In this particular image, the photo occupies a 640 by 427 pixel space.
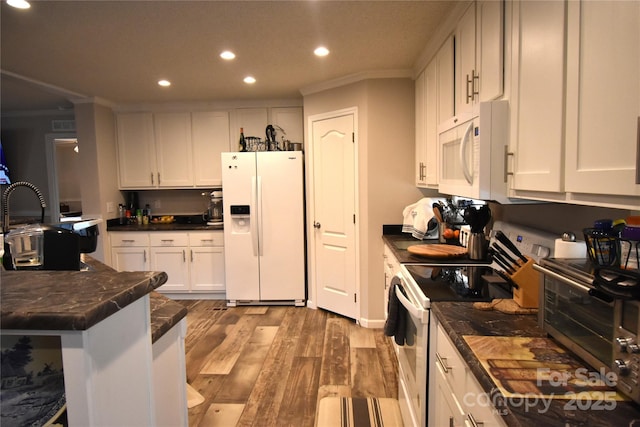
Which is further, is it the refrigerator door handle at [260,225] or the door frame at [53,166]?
the door frame at [53,166]

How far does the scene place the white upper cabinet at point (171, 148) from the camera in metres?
4.43

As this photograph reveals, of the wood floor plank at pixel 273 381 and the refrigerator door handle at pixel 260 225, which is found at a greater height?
the refrigerator door handle at pixel 260 225

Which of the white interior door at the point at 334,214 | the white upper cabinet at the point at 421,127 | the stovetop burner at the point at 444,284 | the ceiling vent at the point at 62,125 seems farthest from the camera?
the ceiling vent at the point at 62,125

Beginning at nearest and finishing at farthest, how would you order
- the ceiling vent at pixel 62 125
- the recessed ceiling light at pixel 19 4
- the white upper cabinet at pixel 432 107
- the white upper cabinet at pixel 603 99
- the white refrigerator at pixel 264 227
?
the white upper cabinet at pixel 603 99, the recessed ceiling light at pixel 19 4, the white upper cabinet at pixel 432 107, the white refrigerator at pixel 264 227, the ceiling vent at pixel 62 125

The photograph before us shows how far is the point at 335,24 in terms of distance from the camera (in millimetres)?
2311

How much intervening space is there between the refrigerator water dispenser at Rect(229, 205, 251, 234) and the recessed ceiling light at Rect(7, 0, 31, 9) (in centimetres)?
235

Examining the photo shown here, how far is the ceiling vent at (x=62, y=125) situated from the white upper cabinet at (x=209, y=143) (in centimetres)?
176

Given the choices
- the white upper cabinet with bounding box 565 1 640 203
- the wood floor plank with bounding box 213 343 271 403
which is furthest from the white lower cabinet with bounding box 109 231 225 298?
the white upper cabinet with bounding box 565 1 640 203

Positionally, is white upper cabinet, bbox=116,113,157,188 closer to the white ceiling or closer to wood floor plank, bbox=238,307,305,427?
the white ceiling

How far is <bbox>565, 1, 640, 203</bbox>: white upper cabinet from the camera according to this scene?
0.85 m

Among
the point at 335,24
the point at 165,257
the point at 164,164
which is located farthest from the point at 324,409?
the point at 164,164

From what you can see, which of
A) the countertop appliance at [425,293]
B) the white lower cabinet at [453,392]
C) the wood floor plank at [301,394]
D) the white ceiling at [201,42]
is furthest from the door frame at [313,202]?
the white lower cabinet at [453,392]

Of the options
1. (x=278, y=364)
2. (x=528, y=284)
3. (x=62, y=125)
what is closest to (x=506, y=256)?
(x=528, y=284)

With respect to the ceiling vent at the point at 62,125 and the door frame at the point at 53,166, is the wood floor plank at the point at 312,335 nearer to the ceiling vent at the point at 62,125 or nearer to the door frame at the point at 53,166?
the door frame at the point at 53,166
